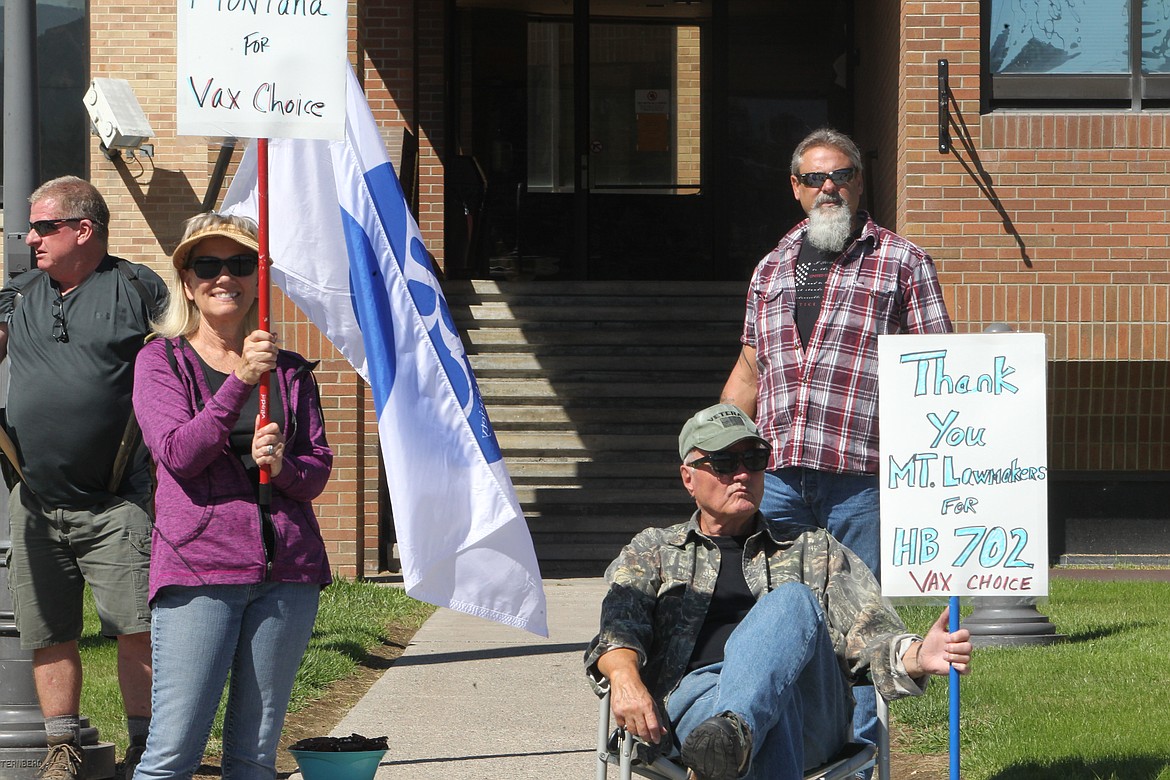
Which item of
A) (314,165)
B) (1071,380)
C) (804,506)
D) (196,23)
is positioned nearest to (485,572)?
(804,506)

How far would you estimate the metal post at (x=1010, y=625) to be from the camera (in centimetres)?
725

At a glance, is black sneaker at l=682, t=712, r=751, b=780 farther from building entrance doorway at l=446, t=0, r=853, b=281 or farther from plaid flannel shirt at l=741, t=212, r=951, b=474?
building entrance doorway at l=446, t=0, r=853, b=281

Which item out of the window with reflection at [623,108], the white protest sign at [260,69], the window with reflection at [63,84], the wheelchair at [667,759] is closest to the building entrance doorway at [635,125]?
the window with reflection at [623,108]

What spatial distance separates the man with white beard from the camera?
4.75 meters

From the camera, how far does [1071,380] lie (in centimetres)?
1098

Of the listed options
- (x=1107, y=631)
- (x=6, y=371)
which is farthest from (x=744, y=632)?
(x=1107, y=631)

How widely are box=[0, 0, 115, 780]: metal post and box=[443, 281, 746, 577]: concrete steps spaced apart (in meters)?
5.39

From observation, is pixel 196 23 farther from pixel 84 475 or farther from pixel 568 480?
pixel 568 480

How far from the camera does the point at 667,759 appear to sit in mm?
3848

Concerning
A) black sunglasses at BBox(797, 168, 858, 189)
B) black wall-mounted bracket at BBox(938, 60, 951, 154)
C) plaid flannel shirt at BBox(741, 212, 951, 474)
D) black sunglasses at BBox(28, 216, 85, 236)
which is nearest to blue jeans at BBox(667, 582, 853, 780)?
plaid flannel shirt at BBox(741, 212, 951, 474)

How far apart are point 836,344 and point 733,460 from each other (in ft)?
3.11

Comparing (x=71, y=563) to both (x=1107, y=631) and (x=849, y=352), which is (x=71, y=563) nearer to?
(x=849, y=352)

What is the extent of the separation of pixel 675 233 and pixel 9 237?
9981 millimetres

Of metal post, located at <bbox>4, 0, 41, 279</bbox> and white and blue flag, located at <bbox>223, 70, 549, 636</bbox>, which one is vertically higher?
metal post, located at <bbox>4, 0, 41, 279</bbox>
